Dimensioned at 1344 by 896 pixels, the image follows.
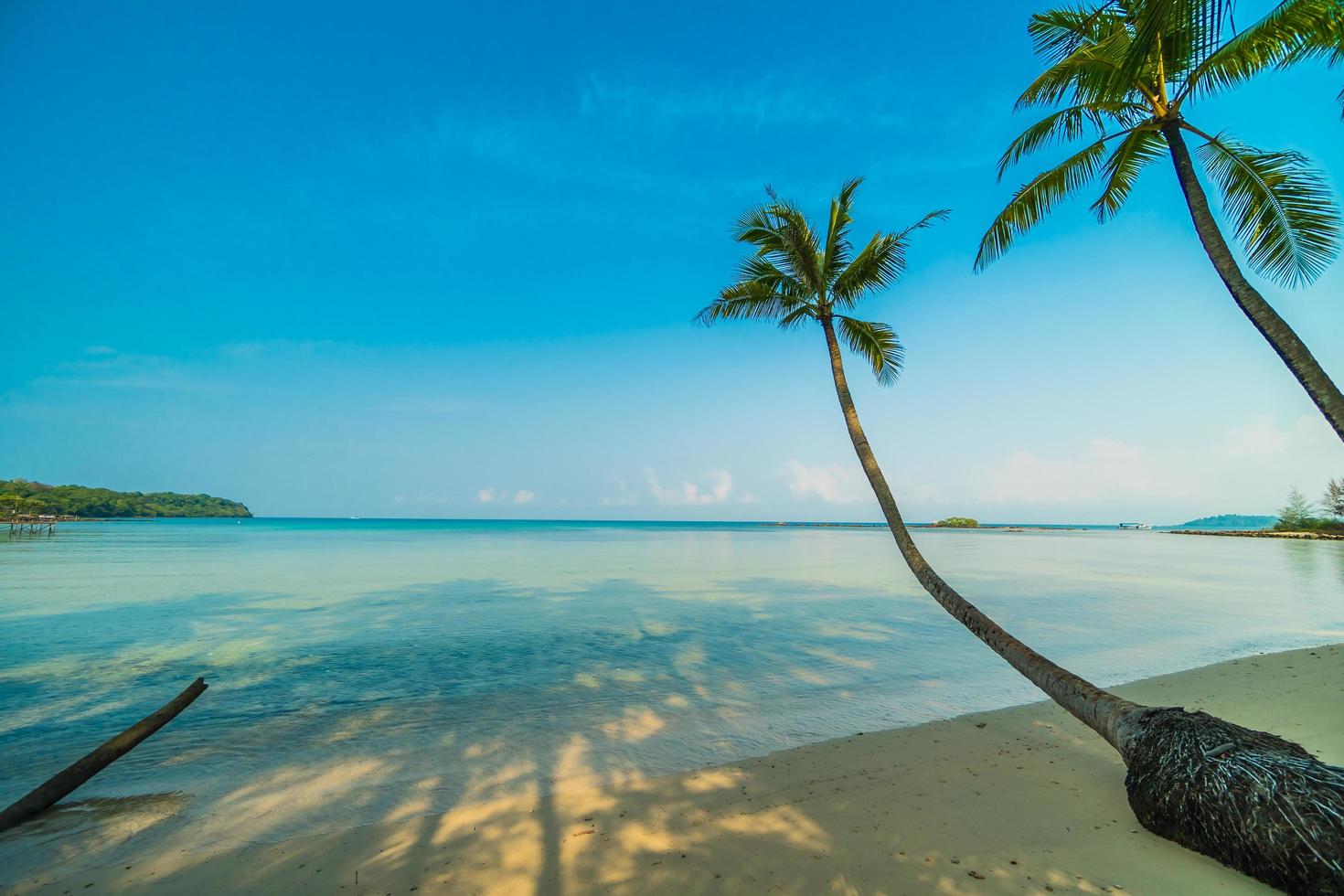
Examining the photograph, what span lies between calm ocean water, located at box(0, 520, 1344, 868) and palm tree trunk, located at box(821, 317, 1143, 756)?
2.20 metres

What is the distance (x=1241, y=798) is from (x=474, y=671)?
1024 cm

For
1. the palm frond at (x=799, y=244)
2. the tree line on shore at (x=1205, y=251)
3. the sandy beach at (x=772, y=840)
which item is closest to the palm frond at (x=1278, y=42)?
the tree line on shore at (x=1205, y=251)

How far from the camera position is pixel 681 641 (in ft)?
41.7

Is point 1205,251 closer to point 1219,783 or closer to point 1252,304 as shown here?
point 1252,304

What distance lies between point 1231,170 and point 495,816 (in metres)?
10.4

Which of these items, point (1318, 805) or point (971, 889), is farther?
point (971, 889)

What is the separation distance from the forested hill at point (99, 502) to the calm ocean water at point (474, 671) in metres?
75.4

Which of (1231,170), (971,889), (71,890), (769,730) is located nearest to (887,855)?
(971,889)

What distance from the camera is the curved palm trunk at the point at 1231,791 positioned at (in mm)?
3107

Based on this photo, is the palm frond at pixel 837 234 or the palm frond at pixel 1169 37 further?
the palm frond at pixel 837 234

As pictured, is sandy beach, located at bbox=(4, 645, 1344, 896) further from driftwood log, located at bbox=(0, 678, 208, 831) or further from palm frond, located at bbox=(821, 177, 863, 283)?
palm frond, located at bbox=(821, 177, 863, 283)

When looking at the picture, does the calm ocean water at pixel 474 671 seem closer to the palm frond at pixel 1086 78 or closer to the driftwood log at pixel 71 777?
the driftwood log at pixel 71 777

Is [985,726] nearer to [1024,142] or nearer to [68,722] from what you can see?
[1024,142]

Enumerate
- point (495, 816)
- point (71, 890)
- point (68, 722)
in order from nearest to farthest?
point (71, 890) < point (495, 816) < point (68, 722)
